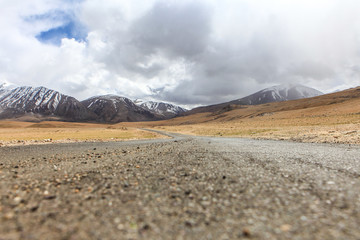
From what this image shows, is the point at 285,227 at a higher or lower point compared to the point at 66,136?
lower

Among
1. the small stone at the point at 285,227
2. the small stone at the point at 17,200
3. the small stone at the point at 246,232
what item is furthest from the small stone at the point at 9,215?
the small stone at the point at 285,227

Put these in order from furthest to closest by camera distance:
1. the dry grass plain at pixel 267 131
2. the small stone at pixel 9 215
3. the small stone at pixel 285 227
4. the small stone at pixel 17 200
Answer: the dry grass plain at pixel 267 131, the small stone at pixel 17 200, the small stone at pixel 9 215, the small stone at pixel 285 227

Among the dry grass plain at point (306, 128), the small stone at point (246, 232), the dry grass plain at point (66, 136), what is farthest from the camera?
the dry grass plain at point (66, 136)

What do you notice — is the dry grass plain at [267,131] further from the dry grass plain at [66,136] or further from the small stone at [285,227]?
the small stone at [285,227]

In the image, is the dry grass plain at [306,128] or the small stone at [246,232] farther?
the dry grass plain at [306,128]

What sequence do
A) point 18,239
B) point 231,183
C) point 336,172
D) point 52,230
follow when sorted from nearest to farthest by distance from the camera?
Result: 1. point 18,239
2. point 52,230
3. point 231,183
4. point 336,172

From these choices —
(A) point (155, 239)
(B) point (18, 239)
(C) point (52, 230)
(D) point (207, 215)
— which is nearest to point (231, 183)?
(D) point (207, 215)

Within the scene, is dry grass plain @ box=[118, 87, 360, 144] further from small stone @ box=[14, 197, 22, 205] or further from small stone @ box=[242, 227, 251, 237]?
small stone @ box=[14, 197, 22, 205]

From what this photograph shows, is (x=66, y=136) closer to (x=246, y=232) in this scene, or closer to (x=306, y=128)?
(x=246, y=232)

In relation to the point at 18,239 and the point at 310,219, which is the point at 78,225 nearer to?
the point at 18,239

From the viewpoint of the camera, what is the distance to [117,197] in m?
5.20

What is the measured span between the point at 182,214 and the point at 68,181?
5.06 meters

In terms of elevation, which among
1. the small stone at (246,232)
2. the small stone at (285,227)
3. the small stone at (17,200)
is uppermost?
the small stone at (17,200)

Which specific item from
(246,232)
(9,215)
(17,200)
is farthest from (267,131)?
(9,215)
